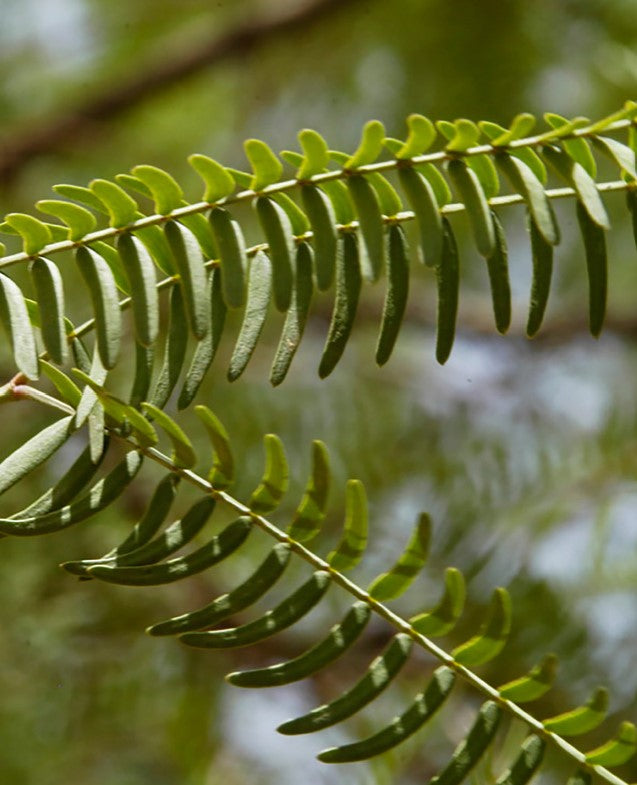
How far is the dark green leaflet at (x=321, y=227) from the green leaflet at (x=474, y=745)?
151mm

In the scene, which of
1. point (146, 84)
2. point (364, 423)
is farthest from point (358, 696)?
point (146, 84)

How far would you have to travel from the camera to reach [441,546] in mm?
1007

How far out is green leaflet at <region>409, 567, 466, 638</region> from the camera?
16.0 inches

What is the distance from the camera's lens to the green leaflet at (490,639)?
15.8 inches

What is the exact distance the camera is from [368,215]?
38cm

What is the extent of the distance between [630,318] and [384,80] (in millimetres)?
491

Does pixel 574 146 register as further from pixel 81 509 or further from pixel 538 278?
pixel 81 509

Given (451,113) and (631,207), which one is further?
(451,113)

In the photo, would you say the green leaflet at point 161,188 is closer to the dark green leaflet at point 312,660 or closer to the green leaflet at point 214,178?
the green leaflet at point 214,178

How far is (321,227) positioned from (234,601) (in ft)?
0.40

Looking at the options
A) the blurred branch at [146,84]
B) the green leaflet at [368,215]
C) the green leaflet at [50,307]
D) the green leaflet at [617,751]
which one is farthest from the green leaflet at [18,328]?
the blurred branch at [146,84]

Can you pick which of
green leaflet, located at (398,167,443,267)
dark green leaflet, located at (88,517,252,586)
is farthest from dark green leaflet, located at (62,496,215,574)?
green leaflet, located at (398,167,443,267)

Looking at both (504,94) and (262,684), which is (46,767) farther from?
(504,94)

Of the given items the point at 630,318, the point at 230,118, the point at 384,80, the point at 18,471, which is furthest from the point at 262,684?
the point at 230,118
